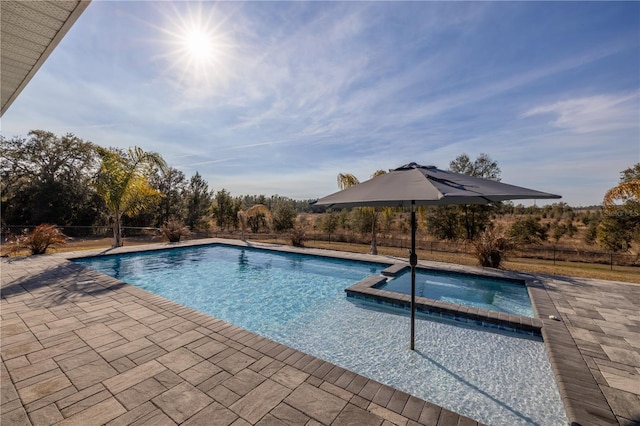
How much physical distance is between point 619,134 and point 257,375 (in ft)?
44.5

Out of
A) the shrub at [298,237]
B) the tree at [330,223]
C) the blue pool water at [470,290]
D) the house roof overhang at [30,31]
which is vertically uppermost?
the house roof overhang at [30,31]

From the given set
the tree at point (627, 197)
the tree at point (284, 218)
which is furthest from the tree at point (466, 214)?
the tree at point (284, 218)

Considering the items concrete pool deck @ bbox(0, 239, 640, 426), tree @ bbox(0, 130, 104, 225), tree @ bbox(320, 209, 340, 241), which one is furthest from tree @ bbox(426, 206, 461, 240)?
tree @ bbox(0, 130, 104, 225)

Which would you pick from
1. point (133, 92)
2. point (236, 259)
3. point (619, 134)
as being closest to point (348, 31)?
point (133, 92)

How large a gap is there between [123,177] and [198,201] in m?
13.9

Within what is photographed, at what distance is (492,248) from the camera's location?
8.27 metres

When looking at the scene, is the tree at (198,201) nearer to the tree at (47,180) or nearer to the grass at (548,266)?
Answer: the tree at (47,180)

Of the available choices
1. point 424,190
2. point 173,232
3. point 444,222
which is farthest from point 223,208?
point 424,190

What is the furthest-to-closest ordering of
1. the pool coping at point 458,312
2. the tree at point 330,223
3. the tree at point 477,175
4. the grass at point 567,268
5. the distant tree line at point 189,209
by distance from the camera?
the tree at point 330,223
the tree at point 477,175
the distant tree line at point 189,209
the grass at point 567,268
the pool coping at point 458,312

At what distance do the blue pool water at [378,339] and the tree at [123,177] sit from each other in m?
3.00

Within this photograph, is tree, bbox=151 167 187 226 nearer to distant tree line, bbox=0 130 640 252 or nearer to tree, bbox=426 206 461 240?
distant tree line, bbox=0 130 640 252

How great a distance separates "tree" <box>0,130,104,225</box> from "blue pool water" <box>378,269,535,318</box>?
22885 millimetres

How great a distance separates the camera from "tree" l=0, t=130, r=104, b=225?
1884 cm

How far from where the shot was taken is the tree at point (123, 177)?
1066 cm
